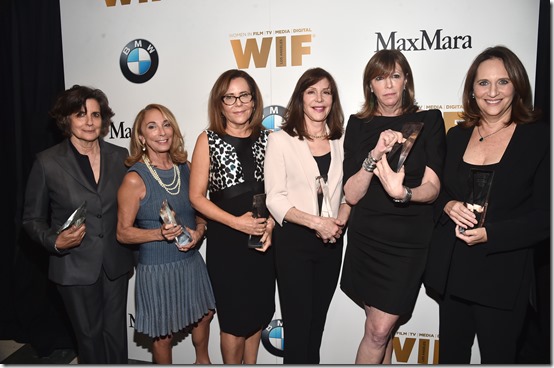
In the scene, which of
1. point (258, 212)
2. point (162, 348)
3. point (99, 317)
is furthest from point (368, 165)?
point (99, 317)

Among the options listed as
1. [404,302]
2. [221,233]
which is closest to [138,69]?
[221,233]

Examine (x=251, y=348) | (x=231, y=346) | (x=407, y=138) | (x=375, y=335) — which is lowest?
(x=251, y=348)

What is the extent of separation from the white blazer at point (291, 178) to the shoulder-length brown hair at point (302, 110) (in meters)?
0.09

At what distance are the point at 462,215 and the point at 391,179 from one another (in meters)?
0.37

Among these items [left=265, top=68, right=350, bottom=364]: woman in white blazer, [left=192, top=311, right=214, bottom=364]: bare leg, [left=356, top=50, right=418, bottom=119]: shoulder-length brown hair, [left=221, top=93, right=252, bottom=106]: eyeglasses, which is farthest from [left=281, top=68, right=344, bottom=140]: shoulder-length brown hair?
[left=192, top=311, right=214, bottom=364]: bare leg

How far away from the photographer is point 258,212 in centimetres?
213

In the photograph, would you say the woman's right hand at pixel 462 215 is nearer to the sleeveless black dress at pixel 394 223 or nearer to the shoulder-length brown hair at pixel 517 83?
the sleeveless black dress at pixel 394 223

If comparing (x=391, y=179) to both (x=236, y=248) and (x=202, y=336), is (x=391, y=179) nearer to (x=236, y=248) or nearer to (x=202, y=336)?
(x=236, y=248)

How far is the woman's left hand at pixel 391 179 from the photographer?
1.90 m

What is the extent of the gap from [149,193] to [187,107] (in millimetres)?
993

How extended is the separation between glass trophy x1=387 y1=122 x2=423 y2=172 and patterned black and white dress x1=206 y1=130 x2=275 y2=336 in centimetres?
78

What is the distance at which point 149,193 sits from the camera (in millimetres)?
2182

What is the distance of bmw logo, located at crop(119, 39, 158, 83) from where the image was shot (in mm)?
2961

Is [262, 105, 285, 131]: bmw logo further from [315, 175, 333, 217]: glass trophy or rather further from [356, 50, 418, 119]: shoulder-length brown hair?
[315, 175, 333, 217]: glass trophy
